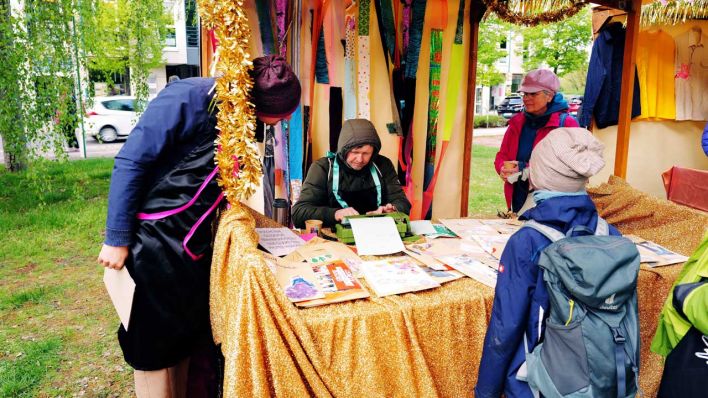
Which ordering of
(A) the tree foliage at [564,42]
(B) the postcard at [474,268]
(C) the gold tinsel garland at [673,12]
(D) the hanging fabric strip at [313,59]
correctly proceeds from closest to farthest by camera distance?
(B) the postcard at [474,268] < (D) the hanging fabric strip at [313,59] < (C) the gold tinsel garland at [673,12] < (A) the tree foliage at [564,42]

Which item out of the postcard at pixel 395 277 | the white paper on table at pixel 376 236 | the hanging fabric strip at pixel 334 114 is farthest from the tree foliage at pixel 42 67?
the postcard at pixel 395 277

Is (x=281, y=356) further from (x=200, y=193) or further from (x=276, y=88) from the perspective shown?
(x=276, y=88)

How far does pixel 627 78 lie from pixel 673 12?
1.48 metres

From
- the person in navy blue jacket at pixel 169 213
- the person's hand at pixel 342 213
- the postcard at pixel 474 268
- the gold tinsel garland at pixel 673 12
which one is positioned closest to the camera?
the person in navy blue jacket at pixel 169 213

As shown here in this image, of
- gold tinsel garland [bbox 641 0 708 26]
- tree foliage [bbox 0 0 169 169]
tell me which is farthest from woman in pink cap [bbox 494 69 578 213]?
tree foliage [bbox 0 0 169 169]

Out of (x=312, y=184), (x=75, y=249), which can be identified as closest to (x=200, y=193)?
(x=312, y=184)

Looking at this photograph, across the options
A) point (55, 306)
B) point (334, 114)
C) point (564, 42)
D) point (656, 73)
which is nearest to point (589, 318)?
point (334, 114)

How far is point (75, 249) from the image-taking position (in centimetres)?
478

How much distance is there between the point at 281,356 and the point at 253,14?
232cm

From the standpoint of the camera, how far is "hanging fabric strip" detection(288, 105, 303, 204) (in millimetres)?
3334

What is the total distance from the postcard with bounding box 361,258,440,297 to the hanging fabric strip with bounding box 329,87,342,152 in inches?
63.5

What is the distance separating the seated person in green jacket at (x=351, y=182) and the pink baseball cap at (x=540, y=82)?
3.70 feet

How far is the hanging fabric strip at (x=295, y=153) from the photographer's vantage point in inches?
131

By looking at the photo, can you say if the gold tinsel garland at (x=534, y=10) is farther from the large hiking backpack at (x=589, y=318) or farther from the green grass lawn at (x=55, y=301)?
the large hiking backpack at (x=589, y=318)
